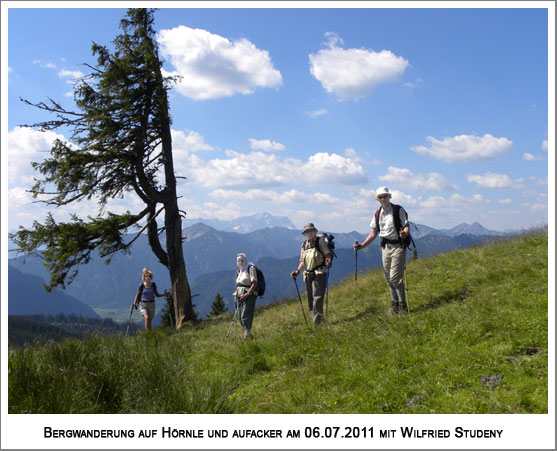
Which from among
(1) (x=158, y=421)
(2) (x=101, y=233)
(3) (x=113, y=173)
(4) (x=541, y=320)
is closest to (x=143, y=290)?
(2) (x=101, y=233)

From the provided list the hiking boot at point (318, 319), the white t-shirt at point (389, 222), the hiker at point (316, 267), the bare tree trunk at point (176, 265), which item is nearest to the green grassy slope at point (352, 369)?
the hiking boot at point (318, 319)

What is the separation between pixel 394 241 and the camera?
22.4ft

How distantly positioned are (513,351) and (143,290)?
30.5 ft

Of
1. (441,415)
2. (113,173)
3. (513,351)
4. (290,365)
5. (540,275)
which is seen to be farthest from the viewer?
(113,173)

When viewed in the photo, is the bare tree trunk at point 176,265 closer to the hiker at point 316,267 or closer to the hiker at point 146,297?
the hiker at point 146,297

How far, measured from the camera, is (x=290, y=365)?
577 cm

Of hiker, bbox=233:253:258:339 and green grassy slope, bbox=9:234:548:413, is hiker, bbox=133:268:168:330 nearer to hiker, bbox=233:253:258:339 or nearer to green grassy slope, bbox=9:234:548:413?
green grassy slope, bbox=9:234:548:413

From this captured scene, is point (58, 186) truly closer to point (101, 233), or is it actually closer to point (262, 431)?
point (101, 233)

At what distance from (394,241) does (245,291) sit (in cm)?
335

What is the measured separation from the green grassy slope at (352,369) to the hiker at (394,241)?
385 mm

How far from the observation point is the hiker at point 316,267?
7590 millimetres

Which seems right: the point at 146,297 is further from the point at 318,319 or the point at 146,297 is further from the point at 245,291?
the point at 318,319

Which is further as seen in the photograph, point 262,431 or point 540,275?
point 540,275

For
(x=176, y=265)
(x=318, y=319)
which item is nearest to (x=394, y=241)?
(x=318, y=319)
